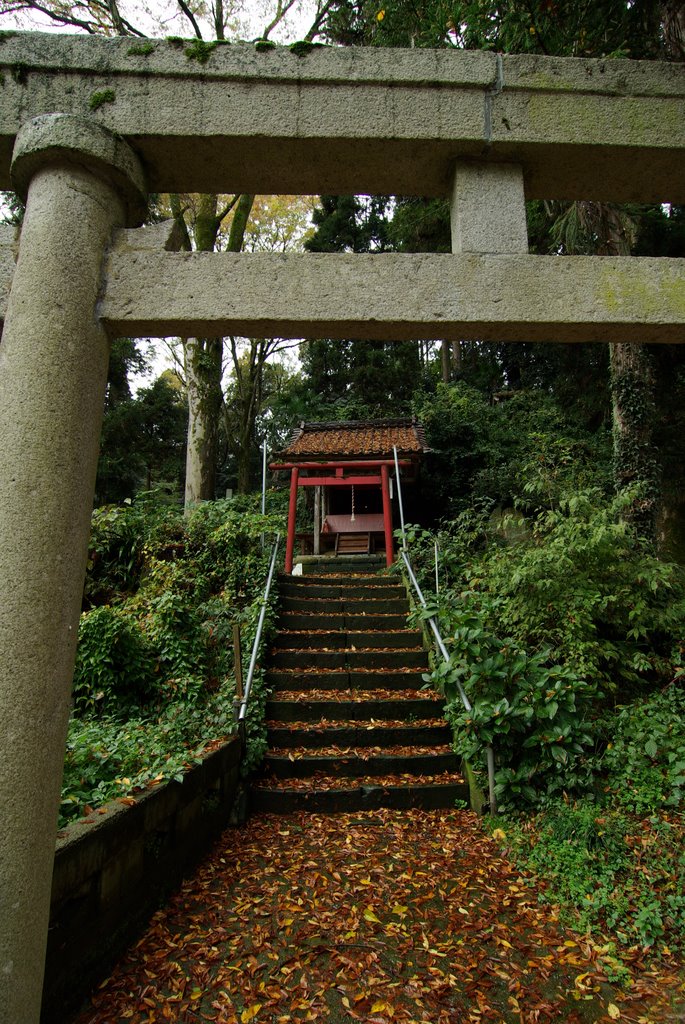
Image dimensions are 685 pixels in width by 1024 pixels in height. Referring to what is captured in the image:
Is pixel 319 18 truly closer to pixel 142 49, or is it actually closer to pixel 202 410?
pixel 202 410

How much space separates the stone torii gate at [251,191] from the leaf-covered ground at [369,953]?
4.42 feet

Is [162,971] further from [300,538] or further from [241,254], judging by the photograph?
[300,538]

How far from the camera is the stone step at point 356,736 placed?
16.9 feet

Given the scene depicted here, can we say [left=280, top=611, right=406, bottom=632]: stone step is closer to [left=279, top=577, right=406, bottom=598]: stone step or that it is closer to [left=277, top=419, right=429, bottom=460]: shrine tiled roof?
A: [left=279, top=577, right=406, bottom=598]: stone step

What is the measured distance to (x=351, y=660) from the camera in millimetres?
6297

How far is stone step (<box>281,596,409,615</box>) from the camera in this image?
754 centimetres

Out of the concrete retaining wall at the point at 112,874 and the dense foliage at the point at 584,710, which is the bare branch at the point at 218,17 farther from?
the concrete retaining wall at the point at 112,874

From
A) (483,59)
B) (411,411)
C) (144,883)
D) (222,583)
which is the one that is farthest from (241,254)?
(411,411)

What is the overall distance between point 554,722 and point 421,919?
1.66m

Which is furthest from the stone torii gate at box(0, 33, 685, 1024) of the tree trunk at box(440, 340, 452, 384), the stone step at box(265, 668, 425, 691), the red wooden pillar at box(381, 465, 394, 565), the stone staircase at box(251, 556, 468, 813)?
the tree trunk at box(440, 340, 452, 384)

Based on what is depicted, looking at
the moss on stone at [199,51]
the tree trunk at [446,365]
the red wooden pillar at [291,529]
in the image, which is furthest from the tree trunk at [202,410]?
the moss on stone at [199,51]

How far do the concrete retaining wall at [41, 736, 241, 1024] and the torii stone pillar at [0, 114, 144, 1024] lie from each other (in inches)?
20.5

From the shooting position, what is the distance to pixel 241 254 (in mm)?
2217

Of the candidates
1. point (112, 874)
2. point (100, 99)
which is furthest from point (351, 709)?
point (100, 99)
